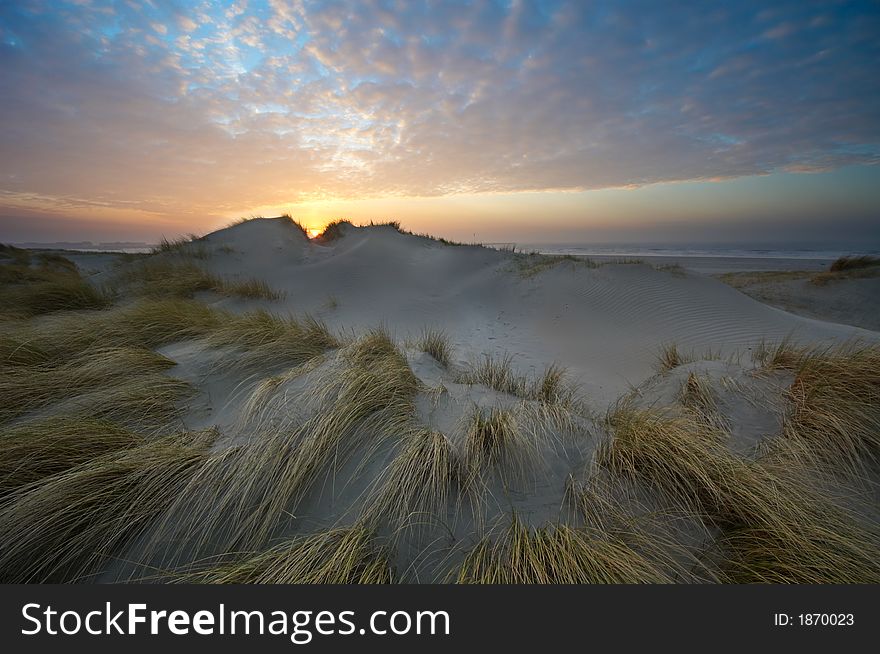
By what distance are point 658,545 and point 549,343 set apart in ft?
22.2

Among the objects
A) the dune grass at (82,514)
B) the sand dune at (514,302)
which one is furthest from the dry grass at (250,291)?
the dune grass at (82,514)

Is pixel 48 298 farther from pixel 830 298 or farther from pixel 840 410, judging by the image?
pixel 830 298

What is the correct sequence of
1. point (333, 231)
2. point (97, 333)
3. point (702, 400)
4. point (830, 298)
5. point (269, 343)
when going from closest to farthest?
point (702, 400) < point (269, 343) < point (97, 333) < point (830, 298) < point (333, 231)

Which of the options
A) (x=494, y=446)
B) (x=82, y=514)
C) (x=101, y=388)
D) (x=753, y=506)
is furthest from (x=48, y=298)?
(x=753, y=506)

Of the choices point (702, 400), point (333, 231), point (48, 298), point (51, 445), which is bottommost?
point (702, 400)

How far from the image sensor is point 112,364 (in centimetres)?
296

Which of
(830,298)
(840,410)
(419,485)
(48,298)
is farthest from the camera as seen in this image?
(830,298)

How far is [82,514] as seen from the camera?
60.9 inches

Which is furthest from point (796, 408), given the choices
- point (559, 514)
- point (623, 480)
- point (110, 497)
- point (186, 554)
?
point (110, 497)

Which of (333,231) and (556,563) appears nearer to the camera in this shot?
(556,563)

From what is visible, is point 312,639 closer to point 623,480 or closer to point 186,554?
point 186,554

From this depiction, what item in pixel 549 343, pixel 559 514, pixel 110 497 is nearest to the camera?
pixel 110 497

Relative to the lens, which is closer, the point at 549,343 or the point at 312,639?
the point at 312,639

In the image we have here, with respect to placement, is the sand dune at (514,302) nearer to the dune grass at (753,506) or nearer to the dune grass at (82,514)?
the dune grass at (753,506)
